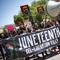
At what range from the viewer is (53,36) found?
41.4 feet

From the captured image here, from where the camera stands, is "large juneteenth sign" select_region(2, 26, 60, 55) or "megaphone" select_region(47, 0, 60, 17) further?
"large juneteenth sign" select_region(2, 26, 60, 55)

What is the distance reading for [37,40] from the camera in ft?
38.8

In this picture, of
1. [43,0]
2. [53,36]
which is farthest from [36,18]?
[53,36]

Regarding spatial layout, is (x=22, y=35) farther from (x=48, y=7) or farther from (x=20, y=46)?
(x=48, y=7)

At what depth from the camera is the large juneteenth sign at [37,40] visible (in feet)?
36.9

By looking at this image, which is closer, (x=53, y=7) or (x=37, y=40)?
(x=53, y=7)

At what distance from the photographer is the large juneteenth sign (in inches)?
443

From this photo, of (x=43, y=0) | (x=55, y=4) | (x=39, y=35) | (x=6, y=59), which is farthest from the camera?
(x=43, y=0)

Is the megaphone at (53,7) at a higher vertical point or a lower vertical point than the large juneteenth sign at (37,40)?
higher

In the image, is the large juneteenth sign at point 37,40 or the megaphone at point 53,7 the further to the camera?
the large juneteenth sign at point 37,40

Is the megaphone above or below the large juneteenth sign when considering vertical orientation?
above

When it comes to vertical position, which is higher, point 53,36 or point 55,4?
point 55,4

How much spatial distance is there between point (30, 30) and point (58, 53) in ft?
6.10

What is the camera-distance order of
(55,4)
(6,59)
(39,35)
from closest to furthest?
(55,4) → (6,59) → (39,35)
